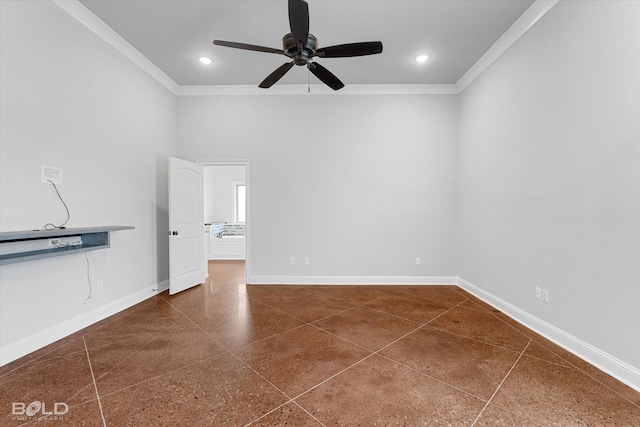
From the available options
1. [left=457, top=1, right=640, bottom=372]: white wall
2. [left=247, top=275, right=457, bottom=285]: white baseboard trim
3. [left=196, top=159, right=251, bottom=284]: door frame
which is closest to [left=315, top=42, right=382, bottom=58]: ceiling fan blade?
[left=457, top=1, right=640, bottom=372]: white wall

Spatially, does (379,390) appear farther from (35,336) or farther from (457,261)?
(457,261)

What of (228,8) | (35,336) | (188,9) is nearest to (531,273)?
(228,8)

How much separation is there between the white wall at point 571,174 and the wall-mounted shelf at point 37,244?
446cm

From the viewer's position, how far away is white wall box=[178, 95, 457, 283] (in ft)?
14.6

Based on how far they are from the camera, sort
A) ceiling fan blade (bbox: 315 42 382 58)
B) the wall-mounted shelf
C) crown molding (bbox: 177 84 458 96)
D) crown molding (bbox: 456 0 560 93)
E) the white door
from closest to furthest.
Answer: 1. the wall-mounted shelf
2. ceiling fan blade (bbox: 315 42 382 58)
3. crown molding (bbox: 456 0 560 93)
4. the white door
5. crown molding (bbox: 177 84 458 96)

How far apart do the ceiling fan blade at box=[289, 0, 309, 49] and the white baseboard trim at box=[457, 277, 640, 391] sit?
3387 millimetres

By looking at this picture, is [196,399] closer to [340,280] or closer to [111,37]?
[340,280]

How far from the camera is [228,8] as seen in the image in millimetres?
2727

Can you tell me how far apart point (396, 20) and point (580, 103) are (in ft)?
6.30

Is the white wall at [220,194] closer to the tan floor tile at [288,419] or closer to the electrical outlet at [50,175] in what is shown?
the electrical outlet at [50,175]

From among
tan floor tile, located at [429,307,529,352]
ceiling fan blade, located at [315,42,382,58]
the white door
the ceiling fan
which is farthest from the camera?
the white door

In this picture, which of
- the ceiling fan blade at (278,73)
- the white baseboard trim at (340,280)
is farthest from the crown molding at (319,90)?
the white baseboard trim at (340,280)

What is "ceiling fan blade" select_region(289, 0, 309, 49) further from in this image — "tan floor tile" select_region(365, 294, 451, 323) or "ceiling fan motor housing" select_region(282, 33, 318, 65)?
"tan floor tile" select_region(365, 294, 451, 323)

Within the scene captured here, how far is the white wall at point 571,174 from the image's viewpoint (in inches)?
76.1
